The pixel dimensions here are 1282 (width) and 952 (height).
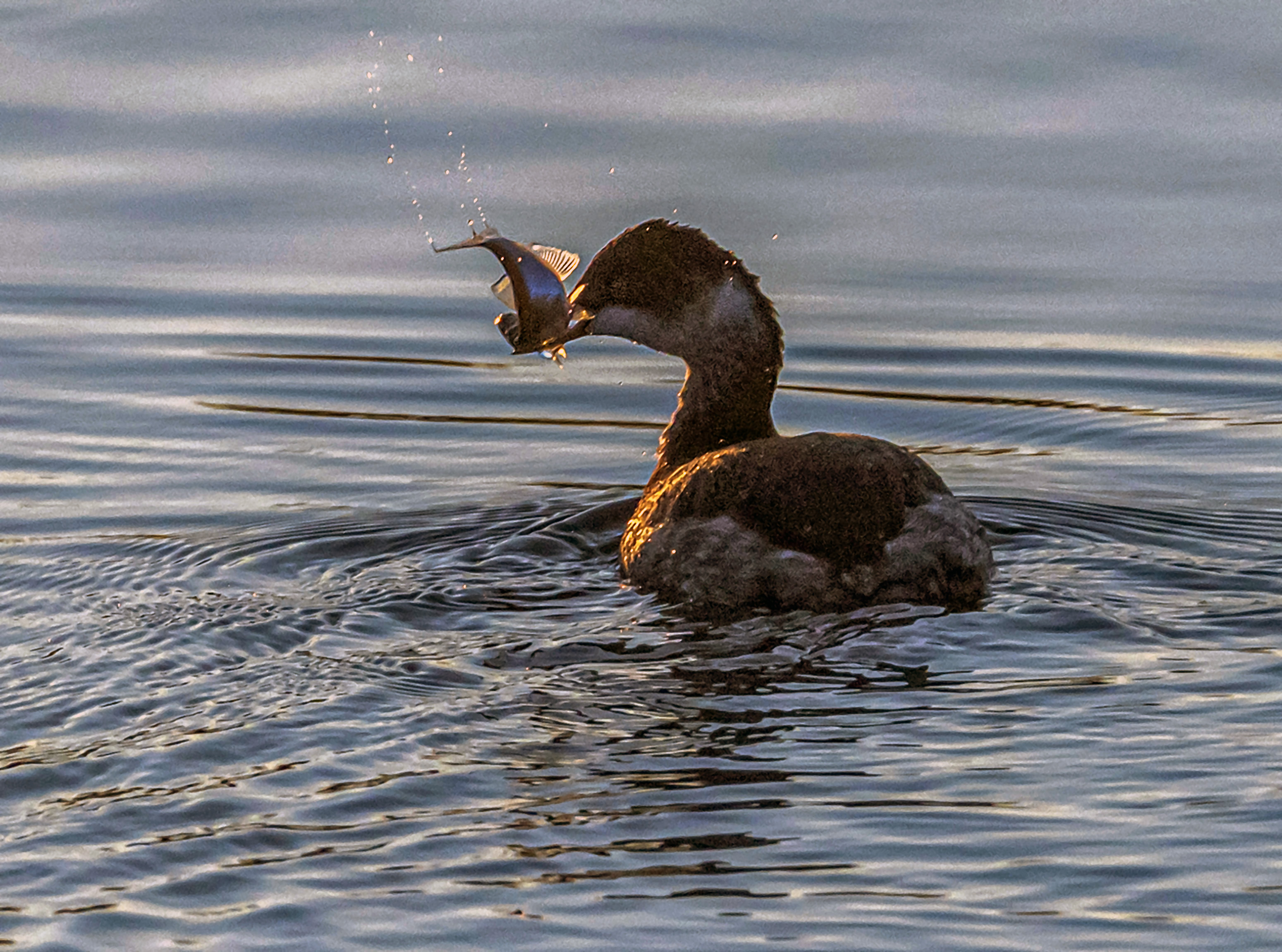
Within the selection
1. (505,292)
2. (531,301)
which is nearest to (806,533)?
(531,301)

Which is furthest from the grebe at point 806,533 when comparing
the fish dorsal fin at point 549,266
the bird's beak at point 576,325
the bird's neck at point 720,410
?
the fish dorsal fin at point 549,266

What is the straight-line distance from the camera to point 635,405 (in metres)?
11.5

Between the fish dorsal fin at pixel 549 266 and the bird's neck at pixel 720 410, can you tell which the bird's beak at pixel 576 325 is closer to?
the fish dorsal fin at pixel 549 266

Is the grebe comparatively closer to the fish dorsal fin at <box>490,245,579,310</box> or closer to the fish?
the fish

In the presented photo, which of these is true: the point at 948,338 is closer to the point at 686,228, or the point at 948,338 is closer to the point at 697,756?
the point at 686,228

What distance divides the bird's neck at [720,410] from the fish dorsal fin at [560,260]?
0.63 metres

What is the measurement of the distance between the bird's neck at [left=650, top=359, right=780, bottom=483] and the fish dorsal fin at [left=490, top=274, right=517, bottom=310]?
2.50ft

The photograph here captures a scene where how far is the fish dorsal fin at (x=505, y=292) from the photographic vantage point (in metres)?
8.48

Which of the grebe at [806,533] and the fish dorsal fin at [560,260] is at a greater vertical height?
the fish dorsal fin at [560,260]

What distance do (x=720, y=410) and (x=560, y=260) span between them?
92 cm

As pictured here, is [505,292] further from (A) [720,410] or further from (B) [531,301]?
(A) [720,410]

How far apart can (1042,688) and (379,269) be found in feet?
26.8

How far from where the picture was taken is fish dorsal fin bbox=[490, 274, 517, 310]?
8484 millimetres

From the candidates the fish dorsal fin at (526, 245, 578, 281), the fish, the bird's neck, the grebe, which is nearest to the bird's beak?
the fish
